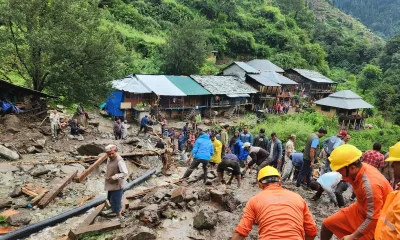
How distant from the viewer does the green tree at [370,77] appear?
50.8 m

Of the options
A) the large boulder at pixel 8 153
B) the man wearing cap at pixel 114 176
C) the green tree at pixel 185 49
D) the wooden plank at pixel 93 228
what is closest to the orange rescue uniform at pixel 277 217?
the wooden plank at pixel 93 228

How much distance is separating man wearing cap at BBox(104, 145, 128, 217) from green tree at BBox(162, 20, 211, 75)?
98.6 feet

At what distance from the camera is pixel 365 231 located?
3.26 metres

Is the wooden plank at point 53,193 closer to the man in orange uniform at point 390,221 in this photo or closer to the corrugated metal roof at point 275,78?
the man in orange uniform at point 390,221

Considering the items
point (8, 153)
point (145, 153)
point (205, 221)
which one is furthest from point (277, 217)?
point (8, 153)

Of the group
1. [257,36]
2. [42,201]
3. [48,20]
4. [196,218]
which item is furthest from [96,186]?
[257,36]

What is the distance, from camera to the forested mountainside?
126 metres

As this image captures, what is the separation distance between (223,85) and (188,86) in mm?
5409

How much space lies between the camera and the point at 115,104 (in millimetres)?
26609

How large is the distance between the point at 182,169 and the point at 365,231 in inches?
410

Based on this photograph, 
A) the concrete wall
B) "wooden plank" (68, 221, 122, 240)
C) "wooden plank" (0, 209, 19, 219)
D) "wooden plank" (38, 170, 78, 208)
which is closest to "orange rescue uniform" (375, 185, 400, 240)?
"wooden plank" (68, 221, 122, 240)

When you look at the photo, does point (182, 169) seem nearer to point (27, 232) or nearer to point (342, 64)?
point (27, 232)

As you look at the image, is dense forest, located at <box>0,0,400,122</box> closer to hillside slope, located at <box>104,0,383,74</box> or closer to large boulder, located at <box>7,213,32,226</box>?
hillside slope, located at <box>104,0,383,74</box>

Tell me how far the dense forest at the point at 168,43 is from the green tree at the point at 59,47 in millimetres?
50
